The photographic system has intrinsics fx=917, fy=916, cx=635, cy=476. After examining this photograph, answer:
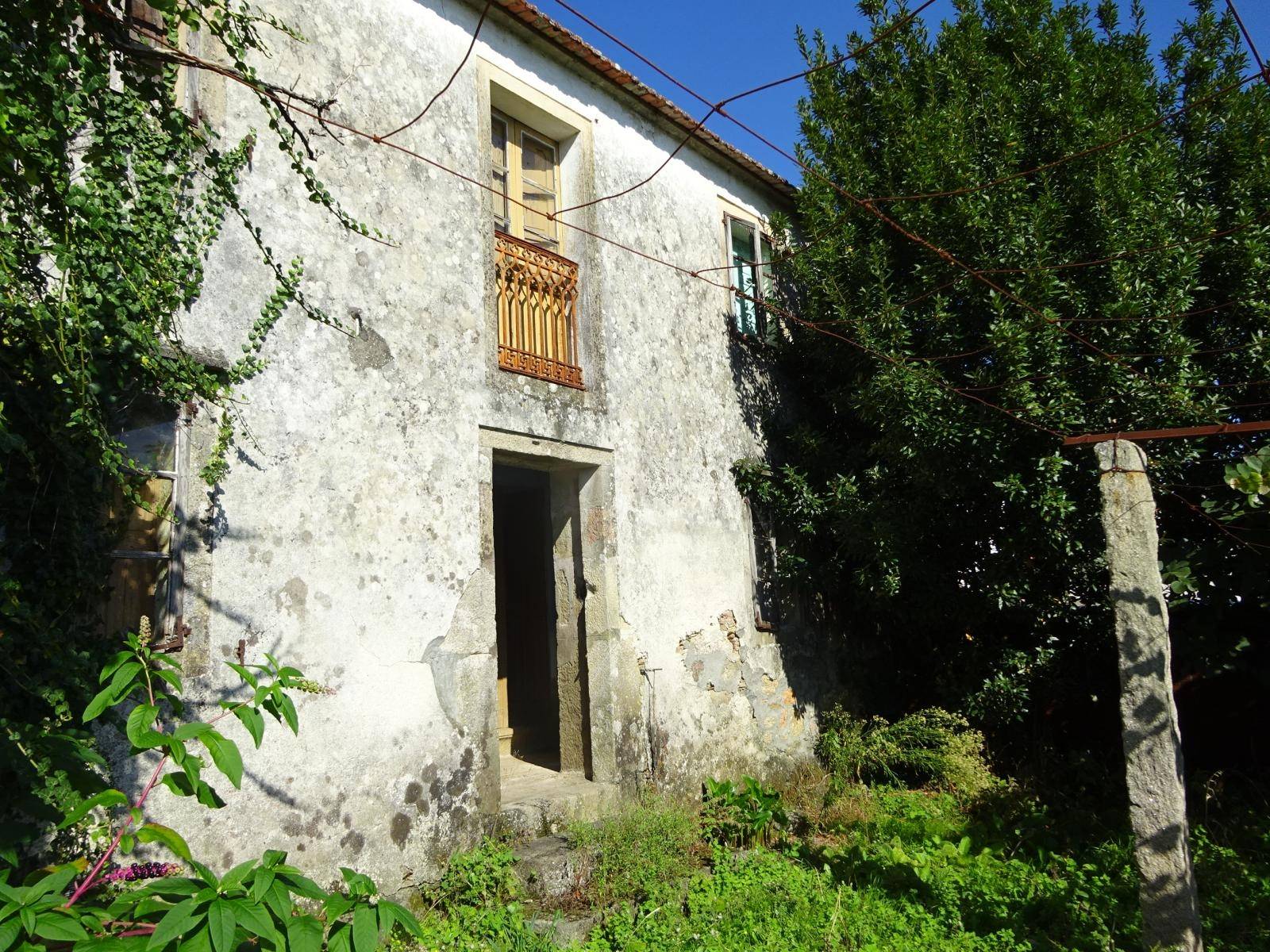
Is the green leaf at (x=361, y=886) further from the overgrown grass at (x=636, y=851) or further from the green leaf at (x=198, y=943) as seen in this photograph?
the overgrown grass at (x=636, y=851)

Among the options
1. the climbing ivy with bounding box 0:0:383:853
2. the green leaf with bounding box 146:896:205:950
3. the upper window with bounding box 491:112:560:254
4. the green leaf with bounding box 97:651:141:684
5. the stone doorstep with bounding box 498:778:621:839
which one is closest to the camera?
the green leaf with bounding box 146:896:205:950

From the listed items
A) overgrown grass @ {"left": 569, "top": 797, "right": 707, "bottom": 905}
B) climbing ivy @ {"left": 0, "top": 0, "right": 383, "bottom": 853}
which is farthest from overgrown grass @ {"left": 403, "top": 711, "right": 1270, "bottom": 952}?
climbing ivy @ {"left": 0, "top": 0, "right": 383, "bottom": 853}

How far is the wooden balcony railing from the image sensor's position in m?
6.61

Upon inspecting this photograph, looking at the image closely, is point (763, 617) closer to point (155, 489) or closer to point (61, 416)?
point (155, 489)

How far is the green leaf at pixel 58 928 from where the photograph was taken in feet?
6.22

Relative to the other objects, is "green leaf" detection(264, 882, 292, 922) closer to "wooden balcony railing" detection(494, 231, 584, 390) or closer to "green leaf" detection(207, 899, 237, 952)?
"green leaf" detection(207, 899, 237, 952)

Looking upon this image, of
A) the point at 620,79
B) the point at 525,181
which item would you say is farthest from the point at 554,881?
the point at 620,79

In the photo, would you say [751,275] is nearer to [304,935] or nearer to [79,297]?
[79,297]

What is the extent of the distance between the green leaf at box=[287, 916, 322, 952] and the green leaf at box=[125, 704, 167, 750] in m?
0.52

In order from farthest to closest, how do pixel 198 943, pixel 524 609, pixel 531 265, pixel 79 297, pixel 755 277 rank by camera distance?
pixel 755 277 → pixel 524 609 → pixel 531 265 → pixel 79 297 → pixel 198 943

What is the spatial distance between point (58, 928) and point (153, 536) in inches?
115

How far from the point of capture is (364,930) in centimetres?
203

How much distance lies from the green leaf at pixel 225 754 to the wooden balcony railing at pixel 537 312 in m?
4.41

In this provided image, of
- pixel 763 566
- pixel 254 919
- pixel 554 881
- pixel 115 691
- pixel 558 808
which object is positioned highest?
A: pixel 763 566
